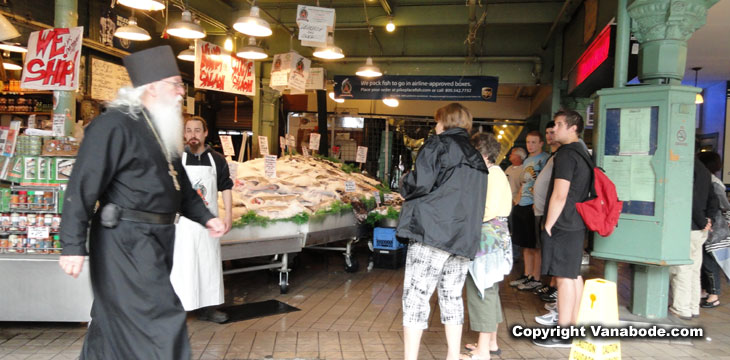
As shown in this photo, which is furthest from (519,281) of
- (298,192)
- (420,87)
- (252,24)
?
(420,87)

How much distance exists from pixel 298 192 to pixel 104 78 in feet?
16.9

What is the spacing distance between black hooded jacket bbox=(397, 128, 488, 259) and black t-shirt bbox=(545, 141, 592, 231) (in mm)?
1182

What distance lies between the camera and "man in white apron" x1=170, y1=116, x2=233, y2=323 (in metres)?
4.80

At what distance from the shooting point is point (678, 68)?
5164mm

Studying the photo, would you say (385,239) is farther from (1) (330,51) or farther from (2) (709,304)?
(2) (709,304)

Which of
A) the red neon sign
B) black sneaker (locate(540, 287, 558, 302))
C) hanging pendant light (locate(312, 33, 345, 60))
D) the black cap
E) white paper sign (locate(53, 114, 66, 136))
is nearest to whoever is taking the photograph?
the black cap

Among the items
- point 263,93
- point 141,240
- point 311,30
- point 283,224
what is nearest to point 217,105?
point 263,93

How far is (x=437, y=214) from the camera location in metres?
3.64

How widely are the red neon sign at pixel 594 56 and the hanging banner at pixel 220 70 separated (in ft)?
18.3

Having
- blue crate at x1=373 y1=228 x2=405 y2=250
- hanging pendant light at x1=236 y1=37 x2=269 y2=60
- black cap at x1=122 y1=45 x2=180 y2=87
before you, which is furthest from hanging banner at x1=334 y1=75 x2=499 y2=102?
black cap at x1=122 y1=45 x2=180 y2=87

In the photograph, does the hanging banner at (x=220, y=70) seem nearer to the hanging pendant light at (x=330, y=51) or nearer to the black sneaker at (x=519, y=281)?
the hanging pendant light at (x=330, y=51)

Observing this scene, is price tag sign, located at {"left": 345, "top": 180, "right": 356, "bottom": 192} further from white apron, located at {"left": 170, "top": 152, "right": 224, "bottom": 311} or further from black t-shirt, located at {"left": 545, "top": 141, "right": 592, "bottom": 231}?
black t-shirt, located at {"left": 545, "top": 141, "right": 592, "bottom": 231}

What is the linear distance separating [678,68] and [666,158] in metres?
0.89

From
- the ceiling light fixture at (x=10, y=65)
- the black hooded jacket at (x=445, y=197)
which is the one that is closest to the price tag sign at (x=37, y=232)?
the black hooded jacket at (x=445, y=197)
